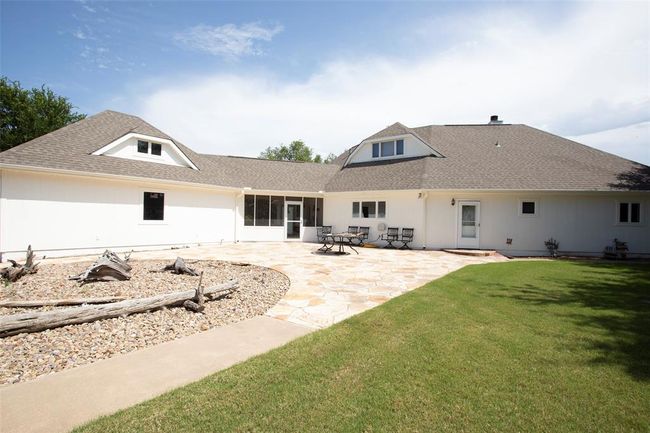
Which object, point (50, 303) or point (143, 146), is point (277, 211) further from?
point (50, 303)

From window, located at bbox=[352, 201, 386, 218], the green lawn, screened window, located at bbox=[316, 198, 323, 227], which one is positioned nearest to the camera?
the green lawn

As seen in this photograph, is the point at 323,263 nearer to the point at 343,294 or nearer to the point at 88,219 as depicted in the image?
the point at 343,294

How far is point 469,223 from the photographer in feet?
53.9

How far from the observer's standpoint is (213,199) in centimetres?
1741

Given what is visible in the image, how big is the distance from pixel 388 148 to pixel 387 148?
0.07 m

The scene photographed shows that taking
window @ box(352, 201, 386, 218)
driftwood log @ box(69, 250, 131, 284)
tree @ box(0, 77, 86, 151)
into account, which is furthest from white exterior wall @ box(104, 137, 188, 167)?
tree @ box(0, 77, 86, 151)

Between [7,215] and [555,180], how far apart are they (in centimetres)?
2352

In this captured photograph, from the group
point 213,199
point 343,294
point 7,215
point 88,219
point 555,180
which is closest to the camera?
point 343,294

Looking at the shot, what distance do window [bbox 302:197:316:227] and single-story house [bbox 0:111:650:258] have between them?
0.07 meters

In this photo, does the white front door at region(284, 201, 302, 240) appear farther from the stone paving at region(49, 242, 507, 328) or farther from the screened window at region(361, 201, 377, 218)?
the stone paving at region(49, 242, 507, 328)

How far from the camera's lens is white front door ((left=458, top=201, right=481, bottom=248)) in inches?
642

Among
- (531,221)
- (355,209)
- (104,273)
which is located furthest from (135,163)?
(531,221)

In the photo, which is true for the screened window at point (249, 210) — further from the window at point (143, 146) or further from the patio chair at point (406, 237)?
the patio chair at point (406, 237)

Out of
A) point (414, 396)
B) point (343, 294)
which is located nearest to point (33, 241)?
point (343, 294)
